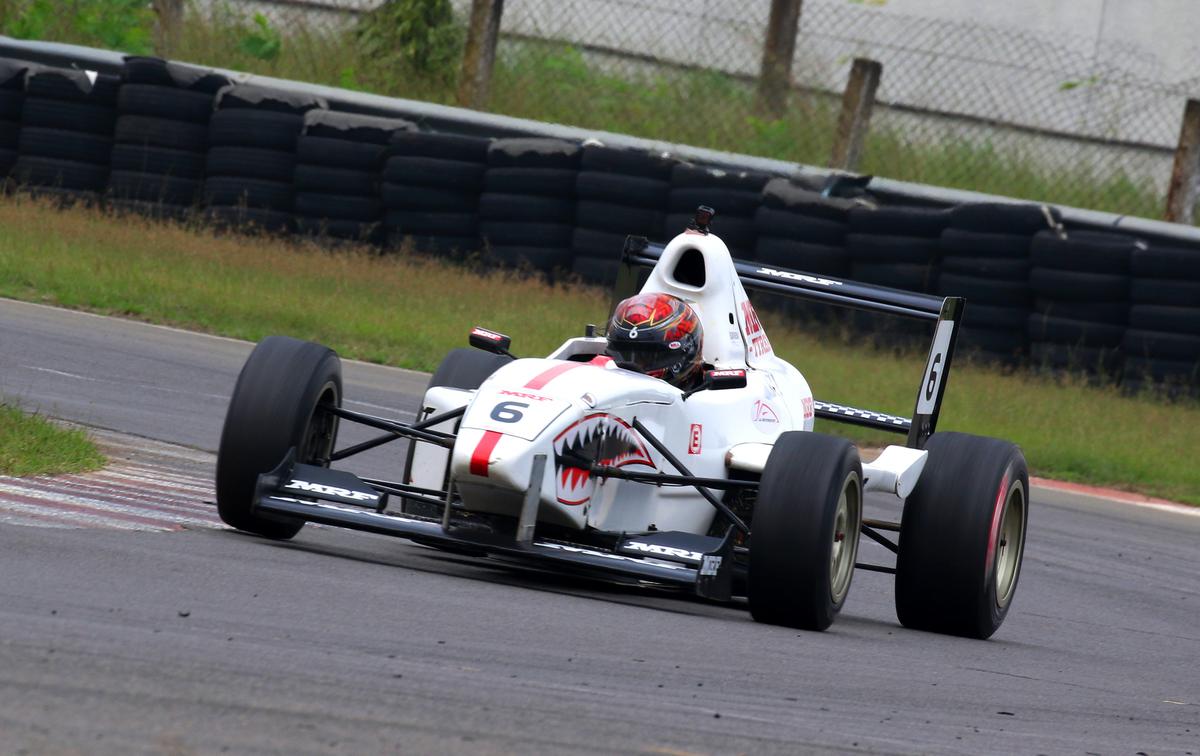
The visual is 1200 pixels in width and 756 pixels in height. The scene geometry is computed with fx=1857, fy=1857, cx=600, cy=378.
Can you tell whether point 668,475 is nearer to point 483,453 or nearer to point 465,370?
point 483,453

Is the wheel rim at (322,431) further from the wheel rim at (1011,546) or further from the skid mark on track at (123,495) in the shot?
the wheel rim at (1011,546)

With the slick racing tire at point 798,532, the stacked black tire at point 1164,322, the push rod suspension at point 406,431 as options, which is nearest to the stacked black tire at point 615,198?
the stacked black tire at point 1164,322

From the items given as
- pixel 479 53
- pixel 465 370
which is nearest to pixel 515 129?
pixel 479 53

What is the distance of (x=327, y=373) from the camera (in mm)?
7098

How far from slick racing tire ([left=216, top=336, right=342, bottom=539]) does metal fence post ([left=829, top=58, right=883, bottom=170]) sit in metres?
12.4

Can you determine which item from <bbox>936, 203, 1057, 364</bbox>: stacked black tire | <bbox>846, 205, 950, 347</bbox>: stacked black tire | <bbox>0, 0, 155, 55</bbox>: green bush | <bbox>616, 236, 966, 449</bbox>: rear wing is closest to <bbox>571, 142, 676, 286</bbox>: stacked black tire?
<bbox>846, 205, 950, 347</bbox>: stacked black tire

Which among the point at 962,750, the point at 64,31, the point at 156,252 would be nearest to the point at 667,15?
the point at 64,31

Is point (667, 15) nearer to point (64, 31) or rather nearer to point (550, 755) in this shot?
point (64, 31)

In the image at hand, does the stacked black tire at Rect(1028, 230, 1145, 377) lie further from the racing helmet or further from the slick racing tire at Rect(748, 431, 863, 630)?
the slick racing tire at Rect(748, 431, 863, 630)

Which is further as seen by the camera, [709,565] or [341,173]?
[341,173]

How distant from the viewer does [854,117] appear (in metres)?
18.9

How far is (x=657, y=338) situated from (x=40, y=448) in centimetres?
269

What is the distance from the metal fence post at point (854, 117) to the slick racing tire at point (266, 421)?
12366 mm

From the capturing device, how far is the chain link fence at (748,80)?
831 inches
